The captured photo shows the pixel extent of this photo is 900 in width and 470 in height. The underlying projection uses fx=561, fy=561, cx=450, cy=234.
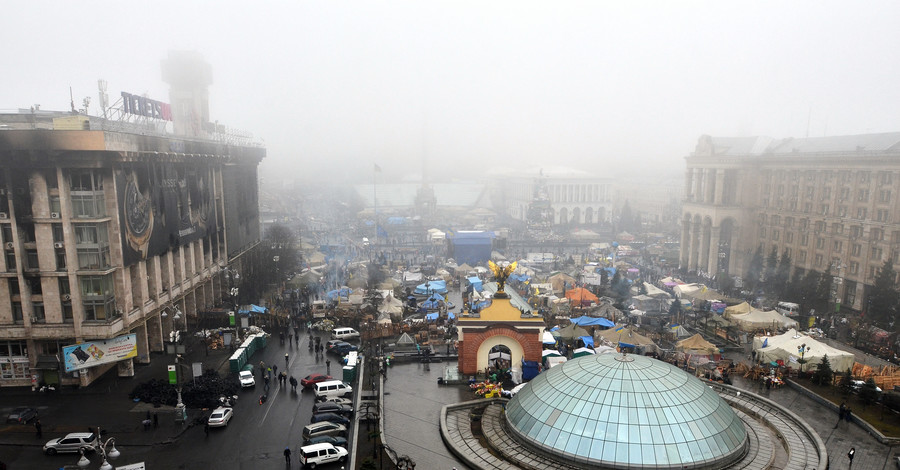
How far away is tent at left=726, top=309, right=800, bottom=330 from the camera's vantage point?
3681cm

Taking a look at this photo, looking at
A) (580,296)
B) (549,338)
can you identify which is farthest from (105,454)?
(580,296)

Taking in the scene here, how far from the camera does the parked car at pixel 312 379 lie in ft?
92.2

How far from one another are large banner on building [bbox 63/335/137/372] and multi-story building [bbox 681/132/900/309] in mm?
52179

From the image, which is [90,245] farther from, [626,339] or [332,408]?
[626,339]

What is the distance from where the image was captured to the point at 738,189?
61.4m

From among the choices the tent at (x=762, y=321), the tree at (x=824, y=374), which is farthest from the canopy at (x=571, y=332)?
the tree at (x=824, y=374)

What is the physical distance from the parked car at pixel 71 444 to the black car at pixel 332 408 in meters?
8.43

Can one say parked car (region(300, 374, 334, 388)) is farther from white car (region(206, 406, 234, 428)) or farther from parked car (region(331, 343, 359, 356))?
parked car (region(331, 343, 359, 356))

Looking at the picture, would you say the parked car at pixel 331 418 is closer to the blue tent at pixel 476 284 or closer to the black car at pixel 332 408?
the black car at pixel 332 408

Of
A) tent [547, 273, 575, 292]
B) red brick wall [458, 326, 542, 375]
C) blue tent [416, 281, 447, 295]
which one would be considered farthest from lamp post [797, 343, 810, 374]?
blue tent [416, 281, 447, 295]

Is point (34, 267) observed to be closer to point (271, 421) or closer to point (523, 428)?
point (271, 421)

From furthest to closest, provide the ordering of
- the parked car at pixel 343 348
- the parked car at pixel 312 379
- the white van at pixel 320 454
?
the parked car at pixel 343 348, the parked car at pixel 312 379, the white van at pixel 320 454

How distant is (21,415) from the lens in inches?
951

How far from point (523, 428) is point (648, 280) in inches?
1671
